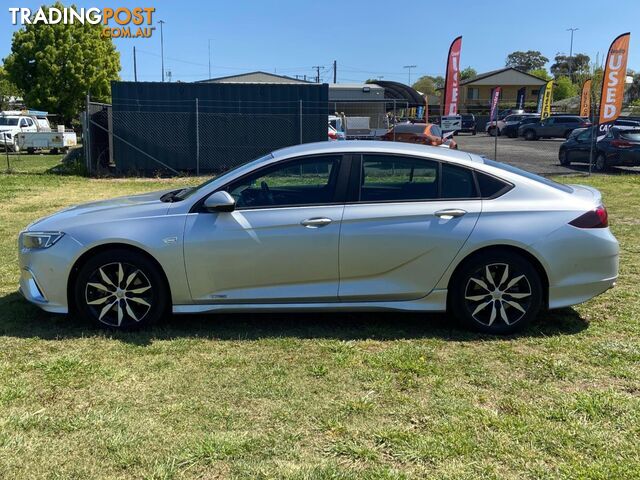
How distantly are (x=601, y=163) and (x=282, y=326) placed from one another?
16.9m

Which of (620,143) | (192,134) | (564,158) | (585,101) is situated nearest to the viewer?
(620,143)

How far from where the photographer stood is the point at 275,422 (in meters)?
3.17

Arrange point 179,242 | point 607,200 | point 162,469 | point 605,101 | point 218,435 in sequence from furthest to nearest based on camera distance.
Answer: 1. point 605,101
2. point 607,200
3. point 179,242
4. point 218,435
5. point 162,469

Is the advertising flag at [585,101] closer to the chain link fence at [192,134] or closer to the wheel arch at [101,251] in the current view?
the chain link fence at [192,134]

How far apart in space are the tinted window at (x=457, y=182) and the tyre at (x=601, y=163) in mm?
15781

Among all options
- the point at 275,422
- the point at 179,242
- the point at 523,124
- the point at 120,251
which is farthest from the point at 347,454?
the point at 523,124

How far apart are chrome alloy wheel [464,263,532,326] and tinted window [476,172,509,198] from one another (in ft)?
1.88

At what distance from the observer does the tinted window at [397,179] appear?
452 cm

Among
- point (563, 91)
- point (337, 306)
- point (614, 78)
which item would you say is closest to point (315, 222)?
point (337, 306)

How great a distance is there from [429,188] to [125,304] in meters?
2.57

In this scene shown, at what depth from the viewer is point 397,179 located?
181 inches

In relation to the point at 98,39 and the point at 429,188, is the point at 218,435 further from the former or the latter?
the point at 98,39

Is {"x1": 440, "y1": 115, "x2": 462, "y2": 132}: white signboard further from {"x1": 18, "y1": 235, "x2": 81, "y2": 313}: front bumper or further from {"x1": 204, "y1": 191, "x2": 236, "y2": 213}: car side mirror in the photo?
{"x1": 18, "y1": 235, "x2": 81, "y2": 313}: front bumper

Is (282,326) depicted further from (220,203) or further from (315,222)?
(220,203)
